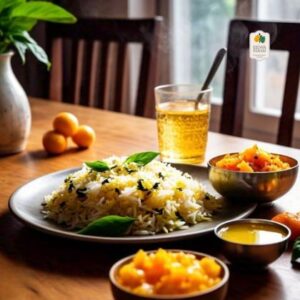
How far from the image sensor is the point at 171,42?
9.05 feet

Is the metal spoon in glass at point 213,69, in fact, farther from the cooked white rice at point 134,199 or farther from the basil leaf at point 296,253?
the basil leaf at point 296,253

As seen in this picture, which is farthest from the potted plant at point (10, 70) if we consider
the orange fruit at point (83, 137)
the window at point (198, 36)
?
the window at point (198, 36)

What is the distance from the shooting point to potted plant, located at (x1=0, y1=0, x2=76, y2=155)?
5.07ft

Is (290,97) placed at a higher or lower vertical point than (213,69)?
lower

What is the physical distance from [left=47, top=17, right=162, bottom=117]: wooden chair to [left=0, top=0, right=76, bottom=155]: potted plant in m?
0.58

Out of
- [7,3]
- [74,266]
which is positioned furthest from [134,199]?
[7,3]

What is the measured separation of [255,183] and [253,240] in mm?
186

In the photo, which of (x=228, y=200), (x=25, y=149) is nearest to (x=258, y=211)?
(x=228, y=200)

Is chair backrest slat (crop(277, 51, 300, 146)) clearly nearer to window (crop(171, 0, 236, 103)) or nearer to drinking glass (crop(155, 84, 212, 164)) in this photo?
drinking glass (crop(155, 84, 212, 164))

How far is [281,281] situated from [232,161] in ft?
1.00

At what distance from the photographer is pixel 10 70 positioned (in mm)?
1576

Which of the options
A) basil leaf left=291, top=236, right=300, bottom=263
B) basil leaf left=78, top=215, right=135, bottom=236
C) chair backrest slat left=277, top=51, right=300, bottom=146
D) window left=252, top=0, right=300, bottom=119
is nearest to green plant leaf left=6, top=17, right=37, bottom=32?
chair backrest slat left=277, top=51, right=300, bottom=146

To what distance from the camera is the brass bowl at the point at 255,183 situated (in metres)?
1.08

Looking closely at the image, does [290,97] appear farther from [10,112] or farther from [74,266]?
[74,266]
